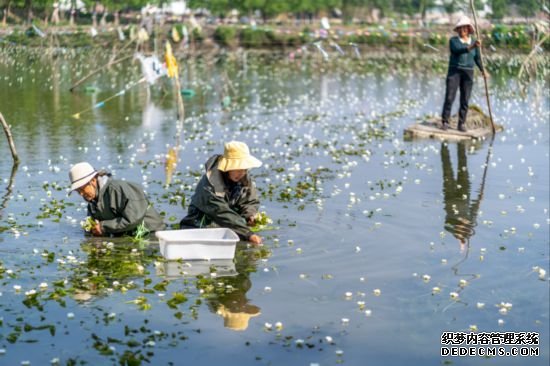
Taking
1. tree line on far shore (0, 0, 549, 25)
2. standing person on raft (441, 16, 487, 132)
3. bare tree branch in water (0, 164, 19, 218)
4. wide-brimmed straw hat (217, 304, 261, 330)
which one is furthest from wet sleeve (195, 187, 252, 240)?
tree line on far shore (0, 0, 549, 25)

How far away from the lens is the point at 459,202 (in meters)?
14.0

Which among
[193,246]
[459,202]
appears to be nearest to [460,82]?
[459,202]

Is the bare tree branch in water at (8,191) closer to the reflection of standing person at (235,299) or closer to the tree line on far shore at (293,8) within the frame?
the reflection of standing person at (235,299)

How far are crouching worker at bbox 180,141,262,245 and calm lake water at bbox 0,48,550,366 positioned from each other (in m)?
0.39

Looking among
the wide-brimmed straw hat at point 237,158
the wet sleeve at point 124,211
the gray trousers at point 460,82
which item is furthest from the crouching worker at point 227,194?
the gray trousers at point 460,82

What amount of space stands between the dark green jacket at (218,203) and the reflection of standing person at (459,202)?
2677 mm

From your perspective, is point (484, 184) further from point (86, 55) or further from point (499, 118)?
point (86, 55)

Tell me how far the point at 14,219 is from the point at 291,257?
3919mm

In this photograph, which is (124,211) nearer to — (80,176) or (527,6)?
(80,176)

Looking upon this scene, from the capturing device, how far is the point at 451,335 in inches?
321

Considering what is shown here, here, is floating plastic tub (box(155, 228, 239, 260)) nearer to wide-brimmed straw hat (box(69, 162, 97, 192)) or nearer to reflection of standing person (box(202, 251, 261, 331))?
reflection of standing person (box(202, 251, 261, 331))

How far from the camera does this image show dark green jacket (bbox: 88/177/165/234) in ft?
34.9

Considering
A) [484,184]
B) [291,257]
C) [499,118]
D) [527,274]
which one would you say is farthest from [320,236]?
[499,118]

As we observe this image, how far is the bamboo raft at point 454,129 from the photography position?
20.3 meters
